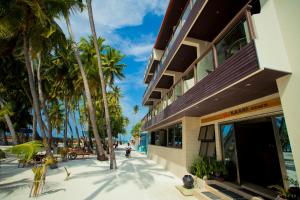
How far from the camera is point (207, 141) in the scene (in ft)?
31.3

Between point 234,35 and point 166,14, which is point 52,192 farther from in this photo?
point 166,14

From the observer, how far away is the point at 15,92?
2805 cm

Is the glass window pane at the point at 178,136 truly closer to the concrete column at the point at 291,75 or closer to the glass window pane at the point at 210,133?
the glass window pane at the point at 210,133

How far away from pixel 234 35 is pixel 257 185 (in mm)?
5872

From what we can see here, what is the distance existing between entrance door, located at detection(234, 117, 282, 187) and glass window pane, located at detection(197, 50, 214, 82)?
274cm

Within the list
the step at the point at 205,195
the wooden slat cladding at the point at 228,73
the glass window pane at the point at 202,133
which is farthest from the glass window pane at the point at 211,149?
the wooden slat cladding at the point at 228,73

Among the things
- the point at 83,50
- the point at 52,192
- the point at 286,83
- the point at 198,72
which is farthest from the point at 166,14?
the point at 83,50

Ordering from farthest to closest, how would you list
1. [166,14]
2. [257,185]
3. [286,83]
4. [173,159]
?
[166,14], [173,159], [257,185], [286,83]

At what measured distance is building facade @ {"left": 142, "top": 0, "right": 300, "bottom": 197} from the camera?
4008 millimetres

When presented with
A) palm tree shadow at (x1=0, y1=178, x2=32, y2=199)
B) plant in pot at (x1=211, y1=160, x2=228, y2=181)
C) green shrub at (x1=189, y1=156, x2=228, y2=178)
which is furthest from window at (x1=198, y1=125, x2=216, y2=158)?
palm tree shadow at (x1=0, y1=178, x2=32, y2=199)

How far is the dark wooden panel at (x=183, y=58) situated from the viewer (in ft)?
33.3

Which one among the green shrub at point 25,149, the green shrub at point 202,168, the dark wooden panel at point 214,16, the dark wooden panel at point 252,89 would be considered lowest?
the green shrub at point 202,168

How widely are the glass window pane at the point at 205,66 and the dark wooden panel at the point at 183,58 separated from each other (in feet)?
10.0

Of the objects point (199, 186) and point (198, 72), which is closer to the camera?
point (198, 72)
